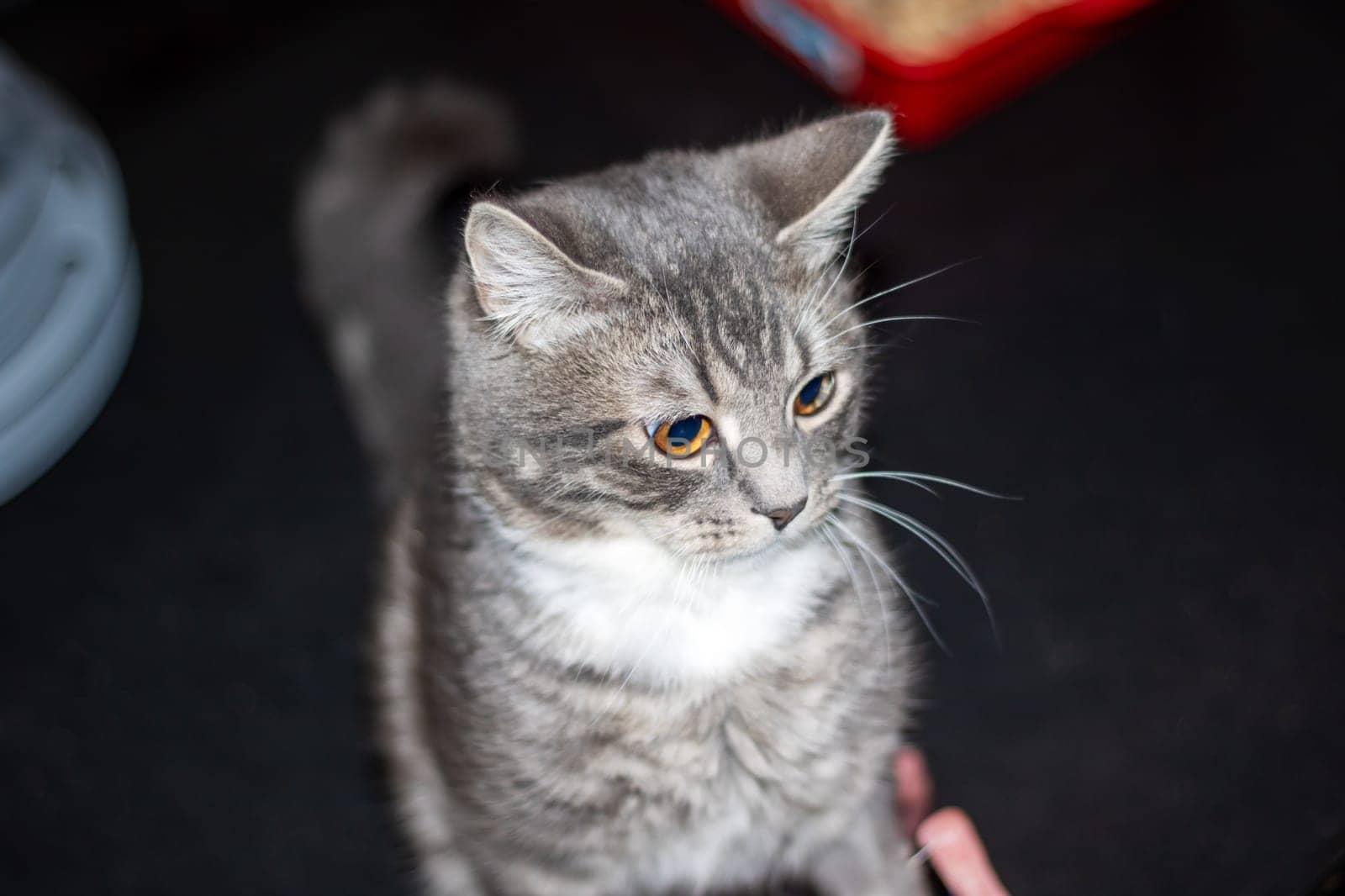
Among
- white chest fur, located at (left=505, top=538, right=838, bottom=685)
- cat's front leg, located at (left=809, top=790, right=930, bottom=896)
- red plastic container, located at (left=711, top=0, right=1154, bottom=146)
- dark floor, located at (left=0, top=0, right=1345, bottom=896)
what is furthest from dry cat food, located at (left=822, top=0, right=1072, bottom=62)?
cat's front leg, located at (left=809, top=790, right=930, bottom=896)

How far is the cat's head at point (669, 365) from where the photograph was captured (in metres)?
1.10

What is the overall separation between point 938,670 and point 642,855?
604 millimetres

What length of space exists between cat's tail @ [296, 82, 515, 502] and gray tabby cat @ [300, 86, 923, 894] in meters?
0.25

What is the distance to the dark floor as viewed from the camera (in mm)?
1620

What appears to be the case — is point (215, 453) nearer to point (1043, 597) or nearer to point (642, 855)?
point (642, 855)

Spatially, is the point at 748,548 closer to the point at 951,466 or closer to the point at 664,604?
the point at 664,604

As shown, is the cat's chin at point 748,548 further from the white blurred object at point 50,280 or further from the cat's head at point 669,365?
the white blurred object at point 50,280

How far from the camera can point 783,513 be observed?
1.09m

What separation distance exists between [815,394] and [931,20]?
1.34 metres

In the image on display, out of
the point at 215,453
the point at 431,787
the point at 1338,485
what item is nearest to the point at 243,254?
the point at 215,453

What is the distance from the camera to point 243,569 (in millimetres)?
1913

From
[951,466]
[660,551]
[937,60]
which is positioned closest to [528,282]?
[660,551]

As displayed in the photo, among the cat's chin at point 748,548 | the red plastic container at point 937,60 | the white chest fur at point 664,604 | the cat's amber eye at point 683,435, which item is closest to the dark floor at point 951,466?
the red plastic container at point 937,60

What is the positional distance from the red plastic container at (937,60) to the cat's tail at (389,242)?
27.8 inches
